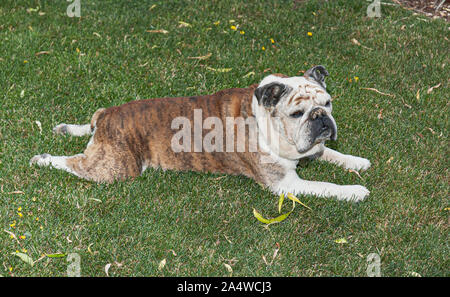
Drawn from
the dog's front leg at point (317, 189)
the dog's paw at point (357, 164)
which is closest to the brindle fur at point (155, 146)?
the dog's front leg at point (317, 189)

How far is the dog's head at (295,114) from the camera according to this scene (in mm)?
5195

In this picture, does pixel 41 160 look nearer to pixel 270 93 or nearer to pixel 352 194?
pixel 270 93

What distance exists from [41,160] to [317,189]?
302 centimetres

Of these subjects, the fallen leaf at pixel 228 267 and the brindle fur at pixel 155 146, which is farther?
the brindle fur at pixel 155 146

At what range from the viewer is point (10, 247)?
4805 millimetres

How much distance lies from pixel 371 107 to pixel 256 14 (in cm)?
309

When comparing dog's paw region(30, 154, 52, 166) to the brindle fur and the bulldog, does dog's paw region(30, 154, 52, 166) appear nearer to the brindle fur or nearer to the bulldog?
the bulldog

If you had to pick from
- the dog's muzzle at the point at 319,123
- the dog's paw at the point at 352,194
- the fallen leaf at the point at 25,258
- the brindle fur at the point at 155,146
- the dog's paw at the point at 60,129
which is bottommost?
the fallen leaf at the point at 25,258

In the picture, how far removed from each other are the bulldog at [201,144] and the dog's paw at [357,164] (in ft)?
1.78

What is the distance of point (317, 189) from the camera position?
5645 mm

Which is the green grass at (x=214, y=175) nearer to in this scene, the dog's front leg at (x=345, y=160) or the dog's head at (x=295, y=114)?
the dog's front leg at (x=345, y=160)

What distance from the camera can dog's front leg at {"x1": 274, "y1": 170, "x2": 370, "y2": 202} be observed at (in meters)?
5.63
